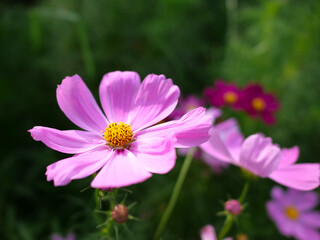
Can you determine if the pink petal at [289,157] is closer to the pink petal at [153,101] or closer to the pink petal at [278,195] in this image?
the pink petal at [153,101]

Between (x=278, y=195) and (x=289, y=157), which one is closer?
(x=289, y=157)

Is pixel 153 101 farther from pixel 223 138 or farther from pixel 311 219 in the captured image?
pixel 311 219

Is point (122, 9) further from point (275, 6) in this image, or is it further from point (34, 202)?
point (34, 202)

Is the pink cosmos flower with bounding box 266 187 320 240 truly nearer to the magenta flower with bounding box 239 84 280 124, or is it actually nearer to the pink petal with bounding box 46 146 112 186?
the magenta flower with bounding box 239 84 280 124

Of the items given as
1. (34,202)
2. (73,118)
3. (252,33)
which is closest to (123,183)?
(73,118)

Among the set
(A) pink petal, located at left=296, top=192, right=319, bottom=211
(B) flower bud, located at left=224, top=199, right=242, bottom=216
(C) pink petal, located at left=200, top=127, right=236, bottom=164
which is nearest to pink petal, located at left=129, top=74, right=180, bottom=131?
(C) pink petal, located at left=200, top=127, right=236, bottom=164

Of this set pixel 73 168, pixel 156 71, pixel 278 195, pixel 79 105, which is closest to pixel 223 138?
pixel 278 195

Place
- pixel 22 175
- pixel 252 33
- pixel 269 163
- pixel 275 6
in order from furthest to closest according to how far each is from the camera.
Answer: pixel 252 33 → pixel 275 6 → pixel 22 175 → pixel 269 163
